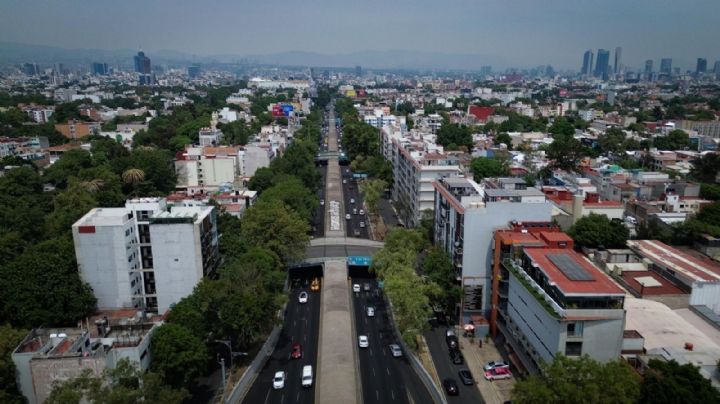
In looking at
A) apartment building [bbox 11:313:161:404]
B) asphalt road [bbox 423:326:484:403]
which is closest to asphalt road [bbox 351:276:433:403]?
asphalt road [bbox 423:326:484:403]

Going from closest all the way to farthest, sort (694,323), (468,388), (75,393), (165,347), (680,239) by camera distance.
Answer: (75,393) < (165,347) < (468,388) < (694,323) < (680,239)

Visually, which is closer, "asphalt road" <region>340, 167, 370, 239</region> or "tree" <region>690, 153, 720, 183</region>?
"asphalt road" <region>340, 167, 370, 239</region>

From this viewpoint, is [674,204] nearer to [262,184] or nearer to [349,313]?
[349,313]

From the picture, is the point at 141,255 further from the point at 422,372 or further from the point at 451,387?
the point at 451,387

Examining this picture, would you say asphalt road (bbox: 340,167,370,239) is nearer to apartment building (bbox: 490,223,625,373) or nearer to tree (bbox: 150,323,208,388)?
apartment building (bbox: 490,223,625,373)

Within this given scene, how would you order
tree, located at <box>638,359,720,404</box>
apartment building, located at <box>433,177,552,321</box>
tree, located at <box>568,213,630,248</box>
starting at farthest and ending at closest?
tree, located at <box>568,213,630,248</box> → apartment building, located at <box>433,177,552,321</box> → tree, located at <box>638,359,720,404</box>

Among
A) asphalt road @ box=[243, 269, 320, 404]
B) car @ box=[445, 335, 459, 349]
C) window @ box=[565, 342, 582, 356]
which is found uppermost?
window @ box=[565, 342, 582, 356]

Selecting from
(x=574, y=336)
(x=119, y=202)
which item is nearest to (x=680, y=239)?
(x=574, y=336)
